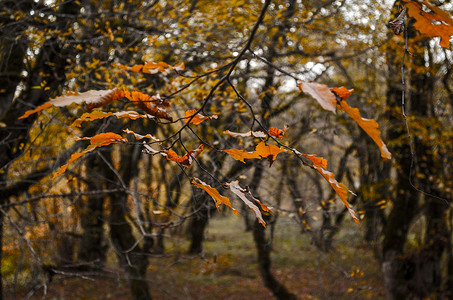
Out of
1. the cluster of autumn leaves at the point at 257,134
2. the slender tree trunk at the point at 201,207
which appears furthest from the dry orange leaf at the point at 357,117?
the slender tree trunk at the point at 201,207

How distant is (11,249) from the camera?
735 cm

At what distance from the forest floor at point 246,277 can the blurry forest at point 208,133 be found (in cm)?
11

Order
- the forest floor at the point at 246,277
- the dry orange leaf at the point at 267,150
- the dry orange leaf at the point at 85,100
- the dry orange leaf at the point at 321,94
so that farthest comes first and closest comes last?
the forest floor at the point at 246,277, the dry orange leaf at the point at 267,150, the dry orange leaf at the point at 85,100, the dry orange leaf at the point at 321,94

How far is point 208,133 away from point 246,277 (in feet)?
22.7

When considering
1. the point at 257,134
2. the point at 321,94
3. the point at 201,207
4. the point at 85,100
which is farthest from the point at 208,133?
the point at 321,94

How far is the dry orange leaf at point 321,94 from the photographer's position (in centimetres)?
71

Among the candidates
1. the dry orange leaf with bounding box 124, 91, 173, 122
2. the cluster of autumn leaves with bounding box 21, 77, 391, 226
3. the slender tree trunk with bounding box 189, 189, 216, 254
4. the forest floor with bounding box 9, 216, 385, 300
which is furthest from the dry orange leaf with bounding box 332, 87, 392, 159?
the forest floor with bounding box 9, 216, 385, 300

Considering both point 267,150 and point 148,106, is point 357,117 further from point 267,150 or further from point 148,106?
point 148,106

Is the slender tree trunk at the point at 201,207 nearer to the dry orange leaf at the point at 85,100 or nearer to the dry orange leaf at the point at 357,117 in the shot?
the dry orange leaf at the point at 85,100

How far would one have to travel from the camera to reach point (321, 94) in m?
0.75

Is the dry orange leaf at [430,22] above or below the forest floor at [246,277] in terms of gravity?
above

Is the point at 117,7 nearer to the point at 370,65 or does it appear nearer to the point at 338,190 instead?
the point at 338,190

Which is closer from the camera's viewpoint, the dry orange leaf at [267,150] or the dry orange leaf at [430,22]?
the dry orange leaf at [430,22]

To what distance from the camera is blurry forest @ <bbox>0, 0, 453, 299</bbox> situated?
1503 mm
